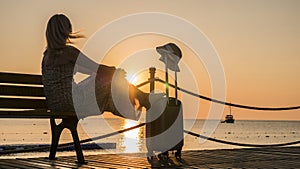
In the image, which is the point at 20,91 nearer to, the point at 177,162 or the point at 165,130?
the point at 165,130

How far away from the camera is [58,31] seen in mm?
7016

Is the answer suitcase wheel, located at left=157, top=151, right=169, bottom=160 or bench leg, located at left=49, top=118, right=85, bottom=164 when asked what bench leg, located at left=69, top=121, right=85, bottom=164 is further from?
suitcase wheel, located at left=157, top=151, right=169, bottom=160

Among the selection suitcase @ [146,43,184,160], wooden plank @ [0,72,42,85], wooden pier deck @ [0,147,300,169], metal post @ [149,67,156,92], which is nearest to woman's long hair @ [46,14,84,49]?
wooden plank @ [0,72,42,85]

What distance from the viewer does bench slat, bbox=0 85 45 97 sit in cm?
767

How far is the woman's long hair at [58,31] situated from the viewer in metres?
6.98

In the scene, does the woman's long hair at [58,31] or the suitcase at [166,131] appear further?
the suitcase at [166,131]

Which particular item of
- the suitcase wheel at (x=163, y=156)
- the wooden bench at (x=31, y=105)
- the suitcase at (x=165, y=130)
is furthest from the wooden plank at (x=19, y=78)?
the suitcase wheel at (x=163, y=156)

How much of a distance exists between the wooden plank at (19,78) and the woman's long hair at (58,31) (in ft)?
3.81

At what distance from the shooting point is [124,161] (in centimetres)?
743

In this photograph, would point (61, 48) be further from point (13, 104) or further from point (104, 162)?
point (104, 162)

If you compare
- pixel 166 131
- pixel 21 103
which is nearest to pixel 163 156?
pixel 166 131

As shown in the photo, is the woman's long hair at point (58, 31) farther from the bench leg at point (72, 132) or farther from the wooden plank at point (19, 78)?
the wooden plank at point (19, 78)

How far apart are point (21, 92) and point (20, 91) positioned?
0.07 feet

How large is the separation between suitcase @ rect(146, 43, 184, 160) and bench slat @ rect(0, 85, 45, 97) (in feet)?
5.50
